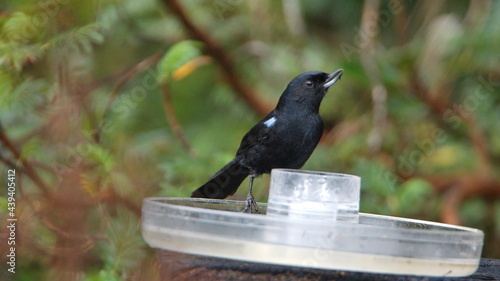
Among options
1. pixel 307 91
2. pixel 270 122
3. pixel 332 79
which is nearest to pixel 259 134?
pixel 270 122

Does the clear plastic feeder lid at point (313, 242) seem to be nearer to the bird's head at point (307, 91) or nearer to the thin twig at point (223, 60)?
the bird's head at point (307, 91)

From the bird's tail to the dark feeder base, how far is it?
3.25 ft

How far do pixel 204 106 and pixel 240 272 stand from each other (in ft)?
11.9

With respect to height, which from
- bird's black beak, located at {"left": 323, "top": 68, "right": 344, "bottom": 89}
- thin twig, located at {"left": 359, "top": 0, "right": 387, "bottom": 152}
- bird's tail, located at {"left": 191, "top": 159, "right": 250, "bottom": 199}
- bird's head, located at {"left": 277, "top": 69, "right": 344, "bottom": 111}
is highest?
thin twig, located at {"left": 359, "top": 0, "right": 387, "bottom": 152}

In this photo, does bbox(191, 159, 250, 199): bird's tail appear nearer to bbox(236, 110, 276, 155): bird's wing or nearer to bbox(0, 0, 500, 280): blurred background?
bbox(236, 110, 276, 155): bird's wing

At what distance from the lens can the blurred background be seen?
11.3ft

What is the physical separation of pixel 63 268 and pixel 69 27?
4.64 feet

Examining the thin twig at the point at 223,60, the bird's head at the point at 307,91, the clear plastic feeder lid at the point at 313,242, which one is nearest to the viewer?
the clear plastic feeder lid at the point at 313,242

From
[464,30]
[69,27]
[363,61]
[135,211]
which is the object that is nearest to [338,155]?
[363,61]

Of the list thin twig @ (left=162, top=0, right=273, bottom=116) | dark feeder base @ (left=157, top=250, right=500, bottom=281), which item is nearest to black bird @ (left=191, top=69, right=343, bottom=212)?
dark feeder base @ (left=157, top=250, right=500, bottom=281)

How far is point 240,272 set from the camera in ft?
6.00

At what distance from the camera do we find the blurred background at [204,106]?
3.44 meters

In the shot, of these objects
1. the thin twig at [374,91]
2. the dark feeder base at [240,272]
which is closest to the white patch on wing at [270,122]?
the dark feeder base at [240,272]

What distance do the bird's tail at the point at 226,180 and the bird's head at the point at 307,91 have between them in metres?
0.35
